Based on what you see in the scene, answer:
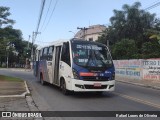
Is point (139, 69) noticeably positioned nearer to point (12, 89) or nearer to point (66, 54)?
point (66, 54)

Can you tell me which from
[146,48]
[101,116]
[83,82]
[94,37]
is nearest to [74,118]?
[101,116]

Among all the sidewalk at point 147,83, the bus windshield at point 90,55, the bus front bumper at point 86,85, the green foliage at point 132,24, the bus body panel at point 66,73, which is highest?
the green foliage at point 132,24

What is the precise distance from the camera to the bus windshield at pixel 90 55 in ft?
49.6

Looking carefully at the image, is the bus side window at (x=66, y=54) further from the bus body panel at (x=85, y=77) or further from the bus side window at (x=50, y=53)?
the bus side window at (x=50, y=53)

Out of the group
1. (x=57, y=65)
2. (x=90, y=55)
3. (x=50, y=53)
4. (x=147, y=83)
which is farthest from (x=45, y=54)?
(x=147, y=83)

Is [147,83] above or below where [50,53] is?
below

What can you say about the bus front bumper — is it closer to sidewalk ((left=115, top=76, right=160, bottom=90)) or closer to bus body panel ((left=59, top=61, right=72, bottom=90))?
bus body panel ((left=59, top=61, right=72, bottom=90))

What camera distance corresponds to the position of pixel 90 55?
15438 millimetres

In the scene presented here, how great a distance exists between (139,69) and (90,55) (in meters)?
15.8

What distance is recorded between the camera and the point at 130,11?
194 feet

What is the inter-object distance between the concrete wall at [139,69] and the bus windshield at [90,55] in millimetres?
12522

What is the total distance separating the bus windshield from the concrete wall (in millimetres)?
12522

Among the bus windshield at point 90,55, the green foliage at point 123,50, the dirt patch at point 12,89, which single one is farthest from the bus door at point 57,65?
the green foliage at point 123,50

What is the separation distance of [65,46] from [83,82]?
2.59m
